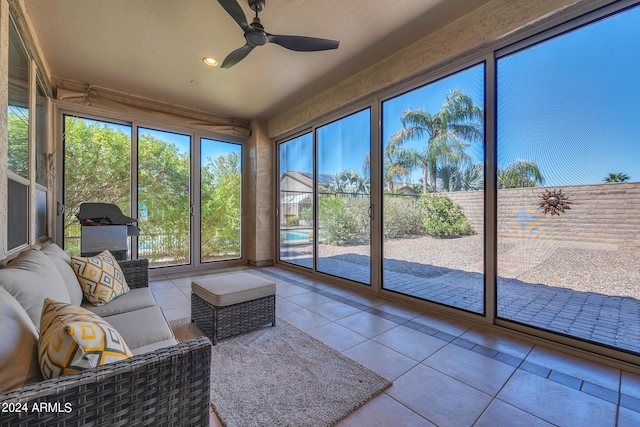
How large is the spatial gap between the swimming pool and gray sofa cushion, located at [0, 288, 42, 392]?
12.1 feet

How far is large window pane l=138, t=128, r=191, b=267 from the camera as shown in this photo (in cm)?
421

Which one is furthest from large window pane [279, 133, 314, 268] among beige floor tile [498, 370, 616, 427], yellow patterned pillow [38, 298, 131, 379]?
yellow patterned pillow [38, 298, 131, 379]

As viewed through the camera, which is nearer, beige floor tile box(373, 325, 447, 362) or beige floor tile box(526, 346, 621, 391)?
beige floor tile box(526, 346, 621, 391)

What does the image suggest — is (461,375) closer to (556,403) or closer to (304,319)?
(556,403)

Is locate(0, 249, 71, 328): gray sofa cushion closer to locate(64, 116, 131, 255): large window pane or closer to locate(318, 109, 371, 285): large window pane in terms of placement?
locate(64, 116, 131, 255): large window pane

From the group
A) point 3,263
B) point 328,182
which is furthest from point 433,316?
point 3,263

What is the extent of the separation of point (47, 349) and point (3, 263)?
113 cm

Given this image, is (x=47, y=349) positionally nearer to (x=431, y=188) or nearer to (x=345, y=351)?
(x=345, y=351)

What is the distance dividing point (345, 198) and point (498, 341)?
2379mm

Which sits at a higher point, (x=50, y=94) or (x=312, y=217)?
(x=50, y=94)

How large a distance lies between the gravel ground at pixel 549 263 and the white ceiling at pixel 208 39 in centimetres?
211

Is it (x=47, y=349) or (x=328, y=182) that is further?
(x=328, y=182)

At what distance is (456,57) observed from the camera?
101 inches

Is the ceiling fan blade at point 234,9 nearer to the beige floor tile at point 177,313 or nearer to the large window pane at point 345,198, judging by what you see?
the large window pane at point 345,198
